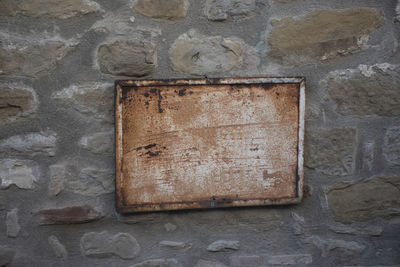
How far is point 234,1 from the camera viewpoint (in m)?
1.19

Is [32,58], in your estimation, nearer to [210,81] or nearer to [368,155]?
[210,81]

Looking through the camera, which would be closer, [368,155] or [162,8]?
[162,8]

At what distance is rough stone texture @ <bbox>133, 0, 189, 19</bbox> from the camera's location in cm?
116

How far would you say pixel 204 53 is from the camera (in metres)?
1.20

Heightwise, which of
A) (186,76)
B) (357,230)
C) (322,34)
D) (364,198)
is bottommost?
(357,230)

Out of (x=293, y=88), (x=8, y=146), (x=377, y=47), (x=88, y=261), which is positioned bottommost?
(x=88, y=261)

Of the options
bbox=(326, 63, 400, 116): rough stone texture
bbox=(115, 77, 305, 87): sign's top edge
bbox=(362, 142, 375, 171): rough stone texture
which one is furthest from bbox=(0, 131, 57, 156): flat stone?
bbox=(362, 142, 375, 171): rough stone texture

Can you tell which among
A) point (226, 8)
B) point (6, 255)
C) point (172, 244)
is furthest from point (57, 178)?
point (226, 8)

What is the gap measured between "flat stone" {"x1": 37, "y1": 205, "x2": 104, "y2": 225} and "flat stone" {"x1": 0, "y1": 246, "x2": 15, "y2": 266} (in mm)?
Answer: 155

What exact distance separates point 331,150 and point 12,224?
48.1 inches

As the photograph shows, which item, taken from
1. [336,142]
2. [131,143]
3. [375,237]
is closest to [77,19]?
[131,143]

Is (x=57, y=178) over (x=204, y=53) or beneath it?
beneath

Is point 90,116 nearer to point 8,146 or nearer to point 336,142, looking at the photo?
point 8,146

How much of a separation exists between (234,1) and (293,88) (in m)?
0.38
